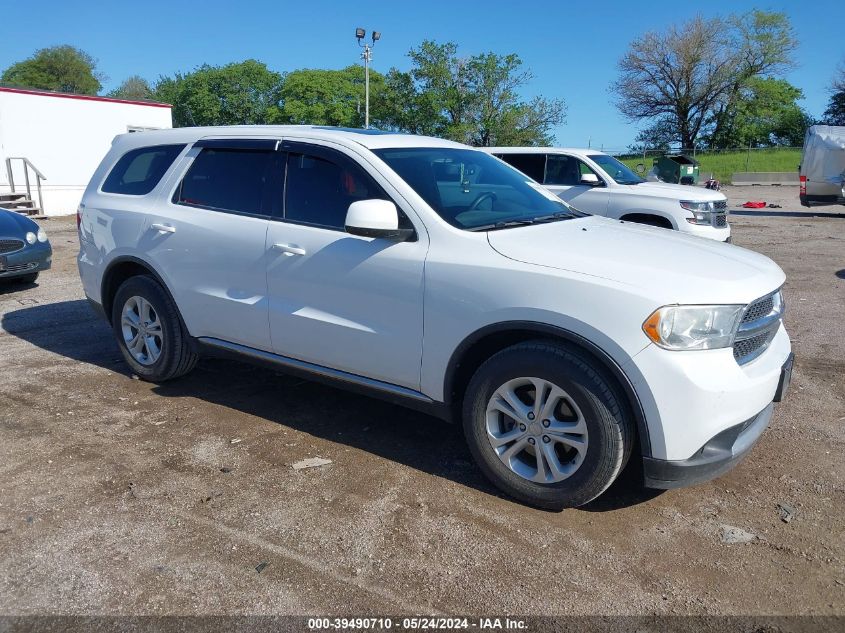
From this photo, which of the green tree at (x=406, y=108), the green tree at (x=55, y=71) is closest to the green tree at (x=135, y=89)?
the green tree at (x=55, y=71)

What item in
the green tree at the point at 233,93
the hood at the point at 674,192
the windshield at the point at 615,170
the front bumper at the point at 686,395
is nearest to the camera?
the front bumper at the point at 686,395

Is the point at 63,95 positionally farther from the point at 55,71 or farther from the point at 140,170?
the point at 55,71

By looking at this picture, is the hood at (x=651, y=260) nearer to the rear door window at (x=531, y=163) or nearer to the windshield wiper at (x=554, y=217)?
the windshield wiper at (x=554, y=217)

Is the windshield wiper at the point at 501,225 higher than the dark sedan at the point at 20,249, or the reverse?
the windshield wiper at the point at 501,225

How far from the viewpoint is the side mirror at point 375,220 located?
3594mm

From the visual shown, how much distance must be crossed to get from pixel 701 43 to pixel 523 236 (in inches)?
2307

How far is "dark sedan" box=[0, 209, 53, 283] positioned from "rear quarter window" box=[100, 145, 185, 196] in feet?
12.2

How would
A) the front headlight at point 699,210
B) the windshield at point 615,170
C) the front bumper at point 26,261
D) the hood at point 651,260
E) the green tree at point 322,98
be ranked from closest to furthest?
1. the hood at point 651,260
2. the front bumper at point 26,261
3. the front headlight at point 699,210
4. the windshield at point 615,170
5. the green tree at point 322,98

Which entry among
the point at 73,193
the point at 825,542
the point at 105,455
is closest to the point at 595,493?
the point at 825,542

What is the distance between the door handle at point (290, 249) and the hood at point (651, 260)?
1.17 meters

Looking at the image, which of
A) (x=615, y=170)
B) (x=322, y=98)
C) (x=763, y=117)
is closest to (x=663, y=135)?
(x=763, y=117)

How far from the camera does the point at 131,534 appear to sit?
3201 millimetres

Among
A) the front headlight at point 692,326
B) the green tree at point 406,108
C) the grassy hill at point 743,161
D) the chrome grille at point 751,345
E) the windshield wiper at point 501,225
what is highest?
the green tree at point 406,108

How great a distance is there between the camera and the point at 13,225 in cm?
856
